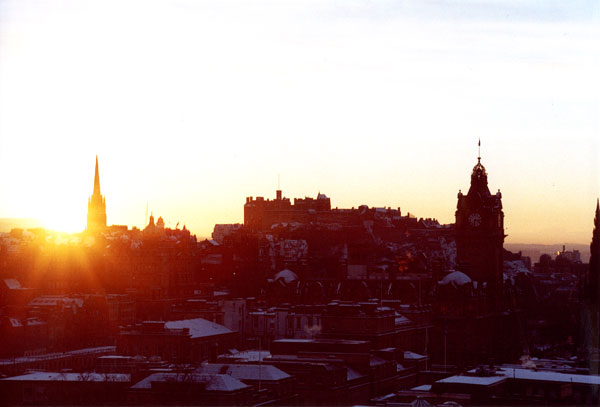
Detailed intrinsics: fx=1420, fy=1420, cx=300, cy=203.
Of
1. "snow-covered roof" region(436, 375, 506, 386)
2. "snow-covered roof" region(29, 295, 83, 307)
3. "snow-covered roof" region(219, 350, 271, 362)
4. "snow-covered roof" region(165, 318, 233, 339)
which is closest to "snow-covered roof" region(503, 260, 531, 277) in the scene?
"snow-covered roof" region(29, 295, 83, 307)

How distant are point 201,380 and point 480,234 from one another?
53292 mm

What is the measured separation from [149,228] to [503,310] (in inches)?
2736

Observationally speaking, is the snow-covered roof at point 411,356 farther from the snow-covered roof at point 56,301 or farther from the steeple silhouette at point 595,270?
the snow-covered roof at point 56,301

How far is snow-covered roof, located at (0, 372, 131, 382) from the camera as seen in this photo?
218ft

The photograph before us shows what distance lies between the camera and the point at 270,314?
334ft

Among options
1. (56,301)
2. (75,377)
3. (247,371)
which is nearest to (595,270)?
(247,371)

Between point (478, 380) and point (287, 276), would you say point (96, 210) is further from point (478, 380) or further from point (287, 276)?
point (478, 380)

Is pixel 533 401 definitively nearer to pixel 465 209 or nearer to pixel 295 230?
pixel 465 209

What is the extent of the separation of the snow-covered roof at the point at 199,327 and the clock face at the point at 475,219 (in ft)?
85.9

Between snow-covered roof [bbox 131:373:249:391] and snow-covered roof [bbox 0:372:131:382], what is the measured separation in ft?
13.8

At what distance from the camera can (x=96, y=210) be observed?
152 meters

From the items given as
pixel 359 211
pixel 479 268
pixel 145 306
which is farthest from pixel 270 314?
pixel 359 211

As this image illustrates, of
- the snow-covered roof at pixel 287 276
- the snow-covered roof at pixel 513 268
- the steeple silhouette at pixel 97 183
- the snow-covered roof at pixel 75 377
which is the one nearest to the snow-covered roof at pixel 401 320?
the snow-covered roof at pixel 287 276

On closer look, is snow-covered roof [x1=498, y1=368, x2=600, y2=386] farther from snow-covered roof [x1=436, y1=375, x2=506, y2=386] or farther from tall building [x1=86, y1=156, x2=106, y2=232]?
tall building [x1=86, y1=156, x2=106, y2=232]
